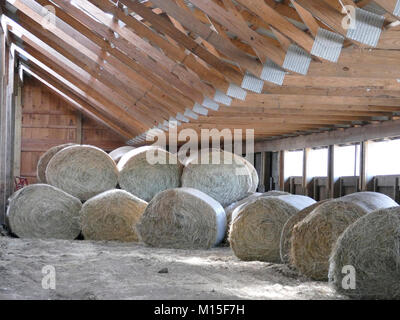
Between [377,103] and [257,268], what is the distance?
211cm

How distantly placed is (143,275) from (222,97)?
2.07 metres

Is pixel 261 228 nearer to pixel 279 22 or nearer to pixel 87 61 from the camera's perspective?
pixel 279 22

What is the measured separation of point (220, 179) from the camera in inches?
305

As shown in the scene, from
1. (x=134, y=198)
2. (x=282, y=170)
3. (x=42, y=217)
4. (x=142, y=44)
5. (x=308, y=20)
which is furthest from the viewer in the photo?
(x=282, y=170)

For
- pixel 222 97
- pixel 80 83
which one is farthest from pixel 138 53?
pixel 80 83

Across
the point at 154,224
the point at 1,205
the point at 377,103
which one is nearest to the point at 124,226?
the point at 154,224

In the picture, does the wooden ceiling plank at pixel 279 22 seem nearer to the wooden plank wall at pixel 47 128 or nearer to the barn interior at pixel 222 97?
the barn interior at pixel 222 97

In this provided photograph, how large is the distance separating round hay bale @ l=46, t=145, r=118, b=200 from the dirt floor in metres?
1.88

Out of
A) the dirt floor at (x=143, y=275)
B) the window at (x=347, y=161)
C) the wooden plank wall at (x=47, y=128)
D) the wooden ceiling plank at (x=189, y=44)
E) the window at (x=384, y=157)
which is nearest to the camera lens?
the dirt floor at (x=143, y=275)

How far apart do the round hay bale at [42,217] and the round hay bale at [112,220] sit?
42 cm

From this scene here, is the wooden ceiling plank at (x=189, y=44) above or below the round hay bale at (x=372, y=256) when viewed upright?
above

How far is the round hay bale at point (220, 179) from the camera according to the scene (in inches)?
304

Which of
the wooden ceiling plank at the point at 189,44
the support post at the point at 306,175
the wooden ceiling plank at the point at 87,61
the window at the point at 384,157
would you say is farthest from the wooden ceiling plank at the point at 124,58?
the support post at the point at 306,175

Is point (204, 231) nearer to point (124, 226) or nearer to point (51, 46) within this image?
point (124, 226)
